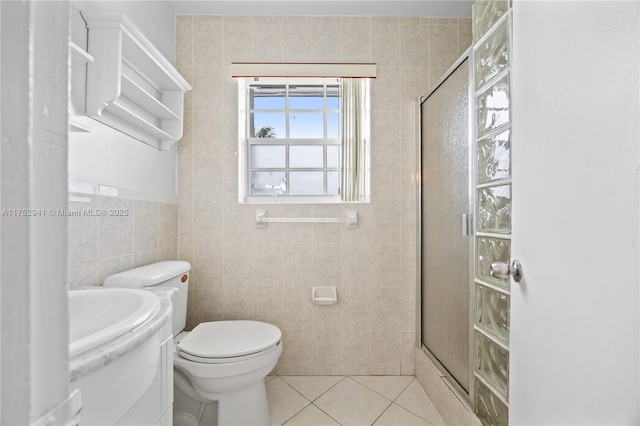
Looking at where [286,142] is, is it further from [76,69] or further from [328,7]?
[76,69]

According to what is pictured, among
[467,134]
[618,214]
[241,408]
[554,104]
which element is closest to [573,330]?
[618,214]

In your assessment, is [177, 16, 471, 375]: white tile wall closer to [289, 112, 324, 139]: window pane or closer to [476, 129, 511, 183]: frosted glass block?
[289, 112, 324, 139]: window pane

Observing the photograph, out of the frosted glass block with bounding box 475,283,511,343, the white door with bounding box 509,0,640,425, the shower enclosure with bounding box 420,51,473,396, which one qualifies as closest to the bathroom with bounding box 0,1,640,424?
the white door with bounding box 509,0,640,425

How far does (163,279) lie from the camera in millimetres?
1491

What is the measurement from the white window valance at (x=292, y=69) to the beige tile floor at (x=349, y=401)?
1897 mm

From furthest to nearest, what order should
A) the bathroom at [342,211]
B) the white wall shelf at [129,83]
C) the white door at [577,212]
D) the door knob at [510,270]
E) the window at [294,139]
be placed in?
the window at [294,139] → the white wall shelf at [129,83] → the door knob at [510,270] → the white door at [577,212] → the bathroom at [342,211]

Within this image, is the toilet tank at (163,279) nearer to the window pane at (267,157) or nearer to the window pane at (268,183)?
the window pane at (268,183)

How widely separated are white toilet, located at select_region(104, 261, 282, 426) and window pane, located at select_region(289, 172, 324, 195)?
92 centimetres

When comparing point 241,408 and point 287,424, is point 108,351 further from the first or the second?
point 287,424

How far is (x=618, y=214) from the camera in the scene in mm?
521

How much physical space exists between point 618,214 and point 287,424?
1.63 m

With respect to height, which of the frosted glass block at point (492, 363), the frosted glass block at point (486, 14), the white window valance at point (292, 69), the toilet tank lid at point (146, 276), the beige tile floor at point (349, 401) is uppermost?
the white window valance at point (292, 69)

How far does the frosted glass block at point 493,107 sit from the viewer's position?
1079 mm

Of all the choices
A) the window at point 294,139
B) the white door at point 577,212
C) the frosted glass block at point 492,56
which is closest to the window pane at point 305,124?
the window at point 294,139
